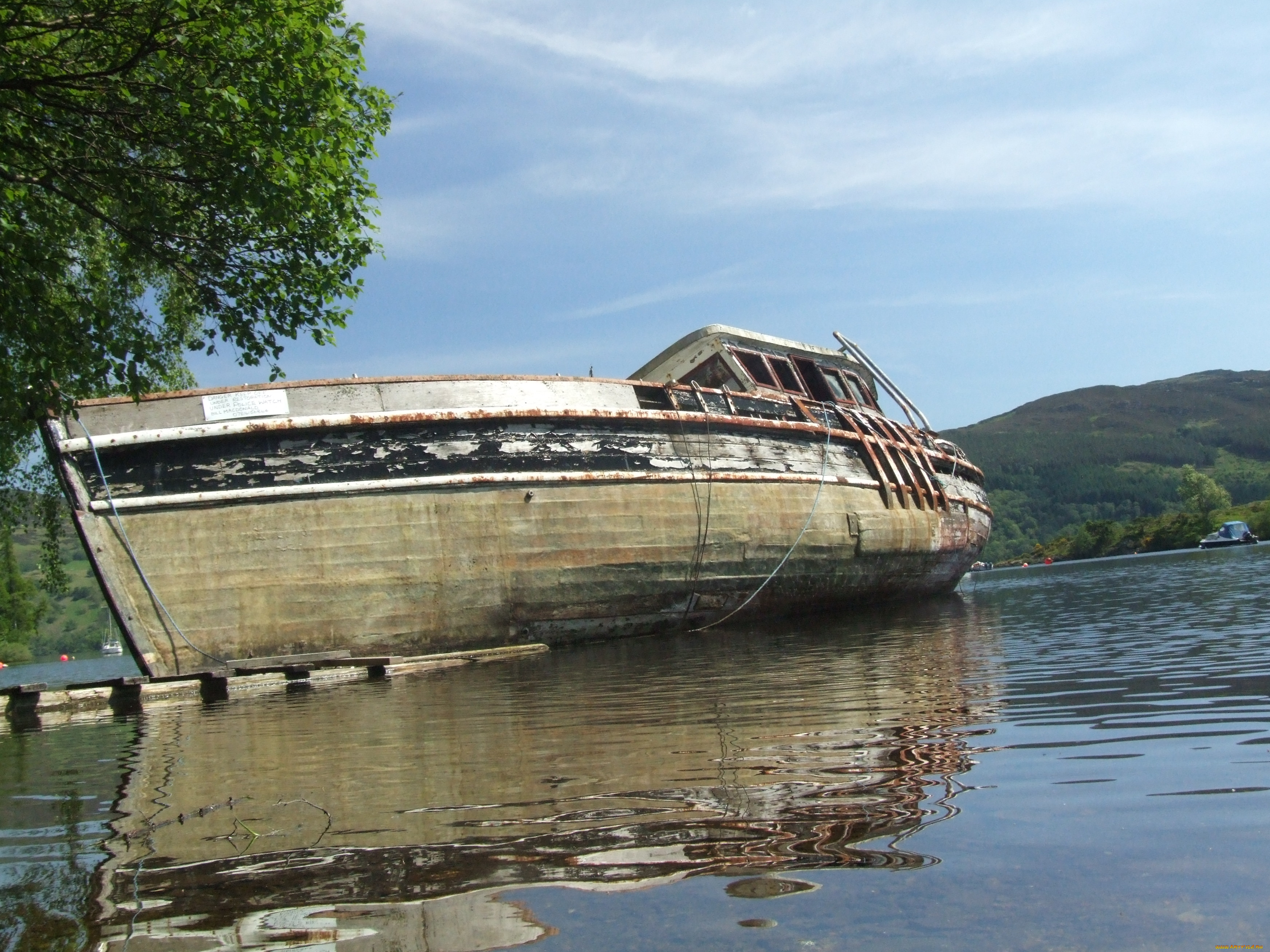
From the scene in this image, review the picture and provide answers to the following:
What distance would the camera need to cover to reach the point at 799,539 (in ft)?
59.0

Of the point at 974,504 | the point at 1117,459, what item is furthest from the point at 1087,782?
the point at 1117,459

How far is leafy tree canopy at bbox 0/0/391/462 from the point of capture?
7277 mm

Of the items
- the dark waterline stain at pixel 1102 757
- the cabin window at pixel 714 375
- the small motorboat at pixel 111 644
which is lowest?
the small motorboat at pixel 111 644

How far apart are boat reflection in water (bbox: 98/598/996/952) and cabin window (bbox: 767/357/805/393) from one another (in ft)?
46.3

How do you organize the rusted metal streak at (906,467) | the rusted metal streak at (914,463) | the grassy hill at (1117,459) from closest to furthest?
the rusted metal streak at (906,467) < the rusted metal streak at (914,463) < the grassy hill at (1117,459)

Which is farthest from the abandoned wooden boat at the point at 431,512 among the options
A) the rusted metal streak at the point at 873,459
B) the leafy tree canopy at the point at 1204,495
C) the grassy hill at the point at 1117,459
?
the grassy hill at the point at 1117,459

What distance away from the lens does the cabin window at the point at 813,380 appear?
22.7 meters

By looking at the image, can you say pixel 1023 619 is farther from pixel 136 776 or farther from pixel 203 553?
pixel 136 776

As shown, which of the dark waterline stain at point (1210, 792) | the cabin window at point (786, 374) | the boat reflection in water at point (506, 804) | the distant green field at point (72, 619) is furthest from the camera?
the distant green field at point (72, 619)

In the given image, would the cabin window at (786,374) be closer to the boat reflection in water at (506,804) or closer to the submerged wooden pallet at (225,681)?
the submerged wooden pallet at (225,681)

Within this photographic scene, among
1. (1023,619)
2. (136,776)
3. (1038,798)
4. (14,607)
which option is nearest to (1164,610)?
(1023,619)

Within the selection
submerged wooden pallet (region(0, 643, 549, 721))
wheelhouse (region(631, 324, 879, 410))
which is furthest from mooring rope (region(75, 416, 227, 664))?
wheelhouse (region(631, 324, 879, 410))

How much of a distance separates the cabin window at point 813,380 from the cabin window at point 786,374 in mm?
458

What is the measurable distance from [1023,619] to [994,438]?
180m
